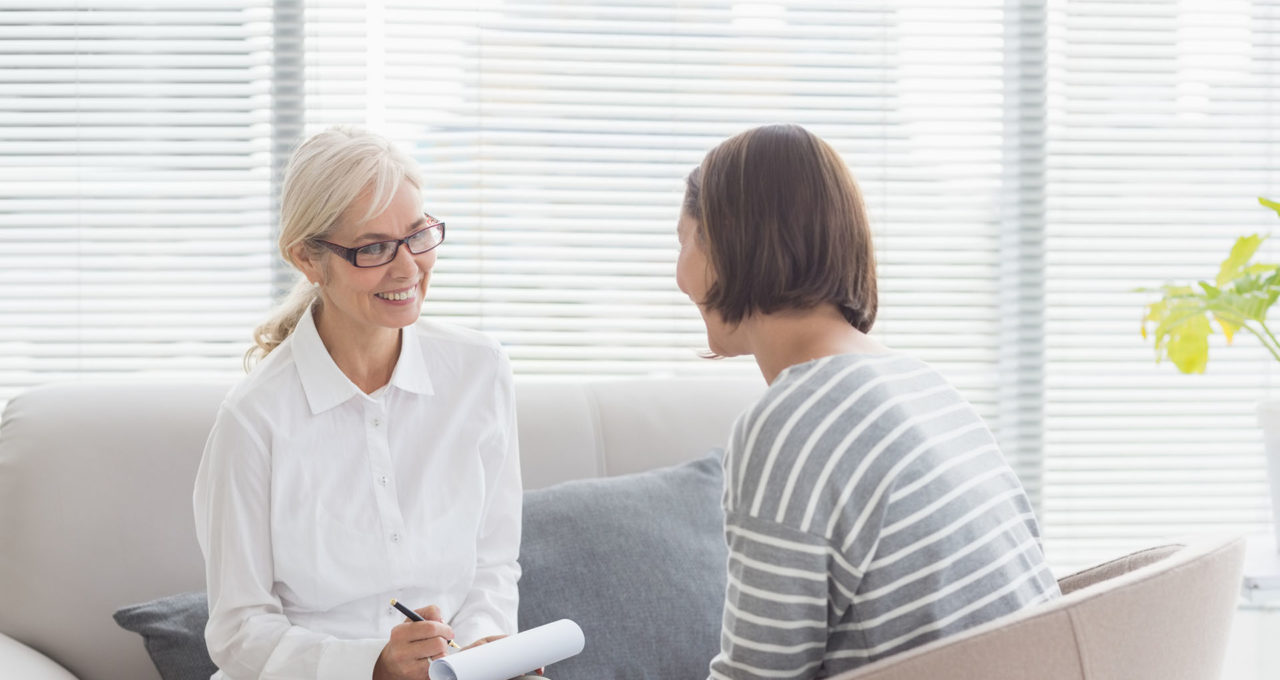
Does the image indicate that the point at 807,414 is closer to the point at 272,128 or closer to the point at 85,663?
the point at 85,663

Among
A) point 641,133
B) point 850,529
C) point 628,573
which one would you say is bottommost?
point 628,573

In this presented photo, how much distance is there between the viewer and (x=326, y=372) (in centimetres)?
153

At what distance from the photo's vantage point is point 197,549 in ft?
5.90

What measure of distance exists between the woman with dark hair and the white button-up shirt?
631 millimetres

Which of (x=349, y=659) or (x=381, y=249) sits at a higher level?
(x=381, y=249)

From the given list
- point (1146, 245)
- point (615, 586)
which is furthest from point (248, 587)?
point (1146, 245)

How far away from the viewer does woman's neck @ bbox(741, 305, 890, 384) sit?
108 cm

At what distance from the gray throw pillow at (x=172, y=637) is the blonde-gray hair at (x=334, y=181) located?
58 centimetres

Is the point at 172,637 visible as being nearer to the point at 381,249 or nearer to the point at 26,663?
the point at 26,663

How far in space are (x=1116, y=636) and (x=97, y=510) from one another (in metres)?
1.57

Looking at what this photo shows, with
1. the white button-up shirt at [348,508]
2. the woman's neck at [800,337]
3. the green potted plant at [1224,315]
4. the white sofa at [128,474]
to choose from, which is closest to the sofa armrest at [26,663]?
the white sofa at [128,474]

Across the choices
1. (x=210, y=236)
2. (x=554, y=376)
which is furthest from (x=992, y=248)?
(x=210, y=236)

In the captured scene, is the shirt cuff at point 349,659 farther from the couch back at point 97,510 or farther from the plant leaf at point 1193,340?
the plant leaf at point 1193,340

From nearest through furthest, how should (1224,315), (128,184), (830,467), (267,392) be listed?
(830,467), (267,392), (1224,315), (128,184)
